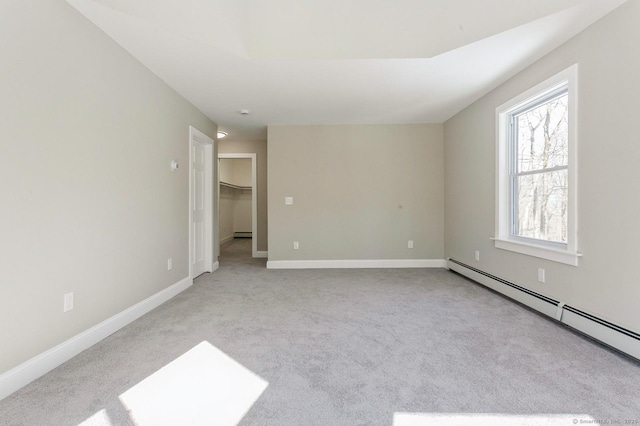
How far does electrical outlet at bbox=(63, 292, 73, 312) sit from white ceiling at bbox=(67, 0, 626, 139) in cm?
195

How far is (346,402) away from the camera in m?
1.41

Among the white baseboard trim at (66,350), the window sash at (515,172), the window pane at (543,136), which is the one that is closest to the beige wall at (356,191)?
the window sash at (515,172)

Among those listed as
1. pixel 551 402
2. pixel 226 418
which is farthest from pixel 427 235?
pixel 226 418

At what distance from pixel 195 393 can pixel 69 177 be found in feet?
5.31

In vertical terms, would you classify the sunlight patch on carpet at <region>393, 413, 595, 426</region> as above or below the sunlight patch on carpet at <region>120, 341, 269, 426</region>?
above

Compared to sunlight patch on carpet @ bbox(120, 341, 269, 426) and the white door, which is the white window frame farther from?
the white door

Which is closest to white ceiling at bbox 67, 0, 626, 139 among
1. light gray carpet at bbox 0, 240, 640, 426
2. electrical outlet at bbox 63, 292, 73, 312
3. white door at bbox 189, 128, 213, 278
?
white door at bbox 189, 128, 213, 278

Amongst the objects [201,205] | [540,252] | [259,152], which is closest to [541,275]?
[540,252]

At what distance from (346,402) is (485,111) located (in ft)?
11.8

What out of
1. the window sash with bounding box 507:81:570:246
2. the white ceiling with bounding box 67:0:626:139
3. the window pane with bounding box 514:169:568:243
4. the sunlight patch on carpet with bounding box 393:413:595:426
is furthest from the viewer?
the window sash with bounding box 507:81:570:246

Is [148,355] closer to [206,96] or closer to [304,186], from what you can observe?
[206,96]

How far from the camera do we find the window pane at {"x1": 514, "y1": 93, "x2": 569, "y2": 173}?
2514 millimetres

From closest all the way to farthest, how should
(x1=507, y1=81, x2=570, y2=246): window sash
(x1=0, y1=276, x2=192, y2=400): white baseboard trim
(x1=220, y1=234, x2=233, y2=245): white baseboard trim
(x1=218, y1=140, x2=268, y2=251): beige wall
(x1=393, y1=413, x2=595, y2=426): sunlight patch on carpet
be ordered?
1. (x1=393, y1=413, x2=595, y2=426): sunlight patch on carpet
2. (x1=0, y1=276, x2=192, y2=400): white baseboard trim
3. (x1=507, y1=81, x2=570, y2=246): window sash
4. (x1=218, y1=140, x2=268, y2=251): beige wall
5. (x1=220, y1=234, x2=233, y2=245): white baseboard trim

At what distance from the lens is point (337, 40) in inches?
98.1
